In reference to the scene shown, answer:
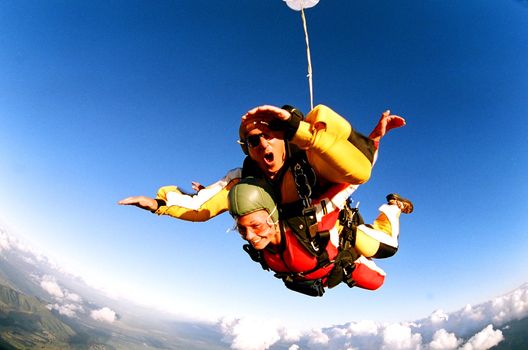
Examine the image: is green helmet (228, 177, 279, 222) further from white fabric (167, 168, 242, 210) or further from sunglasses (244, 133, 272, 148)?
white fabric (167, 168, 242, 210)

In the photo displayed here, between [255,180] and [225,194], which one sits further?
[225,194]

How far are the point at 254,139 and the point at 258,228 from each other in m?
0.73

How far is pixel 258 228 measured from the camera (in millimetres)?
2359

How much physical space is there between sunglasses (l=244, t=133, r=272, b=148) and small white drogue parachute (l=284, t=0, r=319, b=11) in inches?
38.1

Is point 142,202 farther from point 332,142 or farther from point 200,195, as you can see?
point 332,142

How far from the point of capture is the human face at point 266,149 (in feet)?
6.99

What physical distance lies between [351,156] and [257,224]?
0.98 metres

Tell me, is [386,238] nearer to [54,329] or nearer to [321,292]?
[321,292]

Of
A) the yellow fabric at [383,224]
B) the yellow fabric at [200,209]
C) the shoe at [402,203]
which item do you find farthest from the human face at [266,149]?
the shoe at [402,203]

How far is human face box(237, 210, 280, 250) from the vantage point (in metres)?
2.29

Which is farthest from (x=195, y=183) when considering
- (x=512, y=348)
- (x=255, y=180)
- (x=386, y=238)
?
(x=512, y=348)

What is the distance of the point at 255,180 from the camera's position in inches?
93.3

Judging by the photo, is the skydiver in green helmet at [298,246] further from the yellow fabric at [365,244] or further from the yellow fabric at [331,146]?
the yellow fabric at [331,146]

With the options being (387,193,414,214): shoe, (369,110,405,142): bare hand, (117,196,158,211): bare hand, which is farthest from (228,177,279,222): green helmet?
(387,193,414,214): shoe
